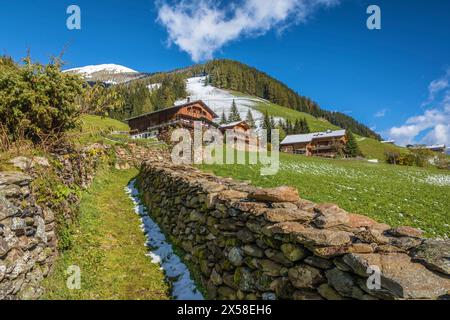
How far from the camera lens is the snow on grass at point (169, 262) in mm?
6969

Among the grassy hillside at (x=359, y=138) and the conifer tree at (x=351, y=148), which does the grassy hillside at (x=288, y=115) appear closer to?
the grassy hillside at (x=359, y=138)

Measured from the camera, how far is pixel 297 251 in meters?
4.40

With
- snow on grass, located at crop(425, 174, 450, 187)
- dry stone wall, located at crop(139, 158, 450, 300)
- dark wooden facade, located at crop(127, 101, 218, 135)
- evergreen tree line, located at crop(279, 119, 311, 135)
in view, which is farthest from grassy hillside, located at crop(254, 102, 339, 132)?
dry stone wall, located at crop(139, 158, 450, 300)

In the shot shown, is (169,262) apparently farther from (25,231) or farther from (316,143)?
(316,143)

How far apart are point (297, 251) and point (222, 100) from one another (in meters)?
168

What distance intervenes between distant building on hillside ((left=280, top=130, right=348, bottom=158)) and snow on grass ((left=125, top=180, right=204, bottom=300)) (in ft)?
310

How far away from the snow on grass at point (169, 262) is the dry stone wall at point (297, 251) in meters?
0.30

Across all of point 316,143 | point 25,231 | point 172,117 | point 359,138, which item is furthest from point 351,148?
point 25,231

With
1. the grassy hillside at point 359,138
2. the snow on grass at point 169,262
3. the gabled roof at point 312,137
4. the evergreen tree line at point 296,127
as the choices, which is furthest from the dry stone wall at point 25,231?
the evergreen tree line at point 296,127
